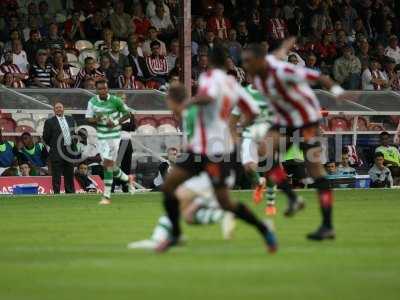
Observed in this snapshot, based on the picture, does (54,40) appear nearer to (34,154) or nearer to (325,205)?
(34,154)

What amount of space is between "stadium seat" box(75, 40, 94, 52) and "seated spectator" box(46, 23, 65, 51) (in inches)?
26.9

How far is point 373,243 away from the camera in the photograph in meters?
15.1

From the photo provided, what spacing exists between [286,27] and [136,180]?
8191 mm

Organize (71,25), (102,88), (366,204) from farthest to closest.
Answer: (71,25) < (102,88) < (366,204)

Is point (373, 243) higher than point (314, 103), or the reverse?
point (314, 103)

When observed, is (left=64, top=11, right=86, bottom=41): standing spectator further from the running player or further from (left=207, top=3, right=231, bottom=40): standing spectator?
the running player

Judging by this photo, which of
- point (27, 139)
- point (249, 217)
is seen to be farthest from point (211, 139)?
point (27, 139)

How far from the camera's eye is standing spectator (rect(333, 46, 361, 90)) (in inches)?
1399

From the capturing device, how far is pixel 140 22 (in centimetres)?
3403

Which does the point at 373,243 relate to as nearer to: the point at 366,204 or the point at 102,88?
the point at 366,204

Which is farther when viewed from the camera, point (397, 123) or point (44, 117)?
point (397, 123)

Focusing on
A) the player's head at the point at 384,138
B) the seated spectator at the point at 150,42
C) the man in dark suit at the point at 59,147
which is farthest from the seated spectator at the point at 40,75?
the player's head at the point at 384,138

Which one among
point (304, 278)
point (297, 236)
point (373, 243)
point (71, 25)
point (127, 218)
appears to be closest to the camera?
point (304, 278)

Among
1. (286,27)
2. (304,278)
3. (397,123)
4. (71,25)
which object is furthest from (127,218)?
(286,27)
